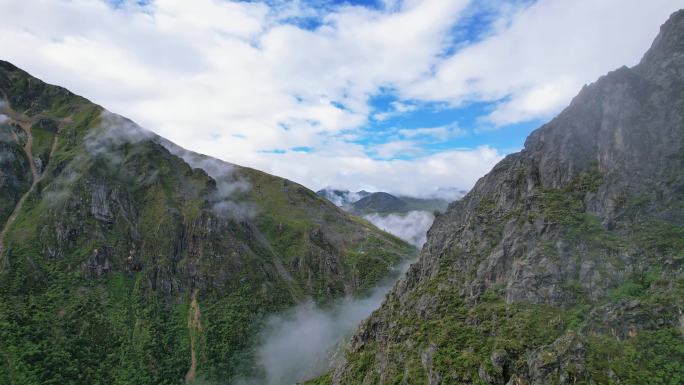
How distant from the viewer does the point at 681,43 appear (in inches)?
3669

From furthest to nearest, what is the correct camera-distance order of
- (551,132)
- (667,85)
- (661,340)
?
(551,132) < (667,85) < (661,340)

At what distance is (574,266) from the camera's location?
78.8 metres

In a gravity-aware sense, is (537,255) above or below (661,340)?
above

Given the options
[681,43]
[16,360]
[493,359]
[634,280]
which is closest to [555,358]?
[493,359]

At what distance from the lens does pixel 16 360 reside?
7677 inches

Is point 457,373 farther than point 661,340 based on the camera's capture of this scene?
Yes

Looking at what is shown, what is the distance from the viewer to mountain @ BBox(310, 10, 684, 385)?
61.7m

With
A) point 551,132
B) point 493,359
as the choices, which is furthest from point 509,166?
point 493,359

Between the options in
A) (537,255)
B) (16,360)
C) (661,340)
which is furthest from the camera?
(16,360)

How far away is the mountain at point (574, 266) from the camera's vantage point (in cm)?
6172

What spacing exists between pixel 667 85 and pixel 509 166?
45012 mm

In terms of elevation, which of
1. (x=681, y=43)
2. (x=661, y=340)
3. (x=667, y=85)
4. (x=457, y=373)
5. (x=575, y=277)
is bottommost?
(x=457, y=373)

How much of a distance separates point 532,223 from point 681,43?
50.4m

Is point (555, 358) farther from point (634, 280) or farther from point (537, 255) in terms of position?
point (537, 255)
